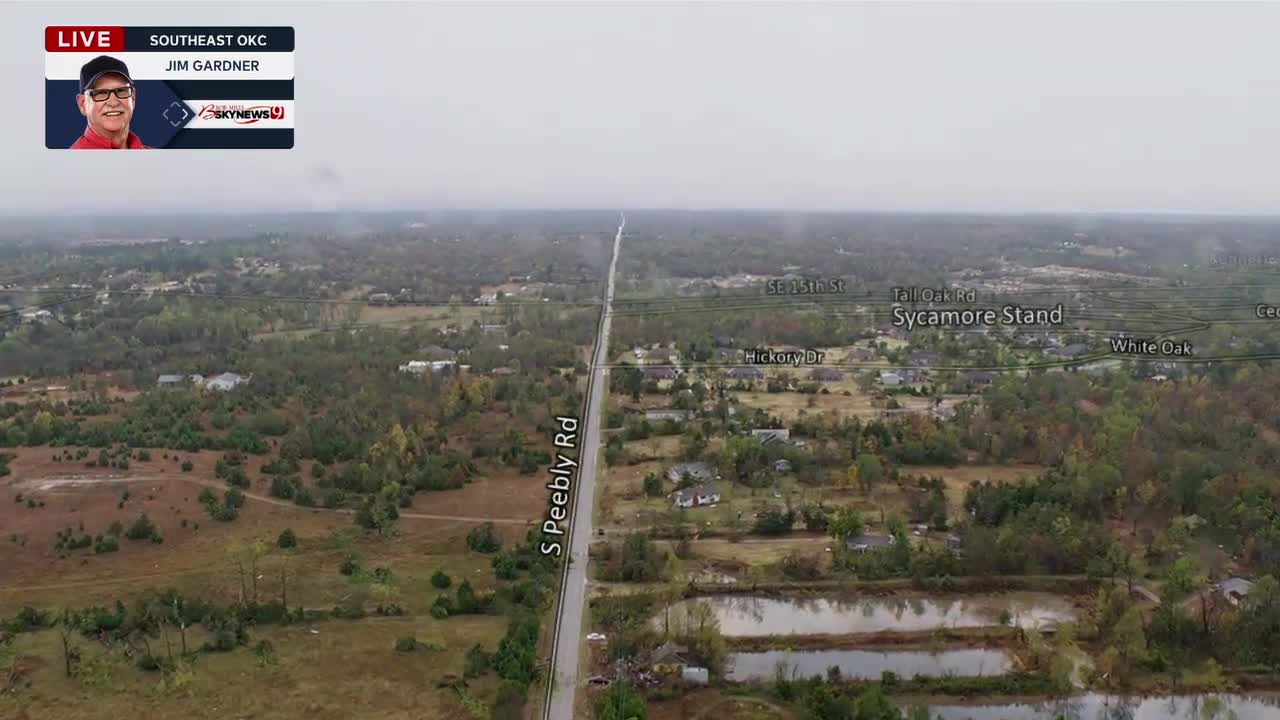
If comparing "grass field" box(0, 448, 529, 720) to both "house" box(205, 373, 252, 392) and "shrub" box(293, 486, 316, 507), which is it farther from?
"house" box(205, 373, 252, 392)

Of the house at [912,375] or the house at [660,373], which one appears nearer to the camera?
the house at [660,373]

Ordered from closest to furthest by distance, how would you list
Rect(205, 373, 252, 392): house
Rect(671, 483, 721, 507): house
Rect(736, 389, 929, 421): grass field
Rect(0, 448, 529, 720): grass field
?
1. Rect(0, 448, 529, 720): grass field
2. Rect(671, 483, 721, 507): house
3. Rect(736, 389, 929, 421): grass field
4. Rect(205, 373, 252, 392): house

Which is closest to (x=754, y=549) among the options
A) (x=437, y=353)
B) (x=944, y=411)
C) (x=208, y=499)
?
(x=944, y=411)

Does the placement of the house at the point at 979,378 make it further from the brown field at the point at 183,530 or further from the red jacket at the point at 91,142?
the red jacket at the point at 91,142

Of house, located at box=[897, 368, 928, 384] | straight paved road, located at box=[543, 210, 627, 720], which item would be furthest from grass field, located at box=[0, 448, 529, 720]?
house, located at box=[897, 368, 928, 384]

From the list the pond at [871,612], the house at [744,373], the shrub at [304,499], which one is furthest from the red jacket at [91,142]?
the house at [744,373]

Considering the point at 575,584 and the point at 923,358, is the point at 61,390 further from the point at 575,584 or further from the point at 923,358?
the point at 923,358

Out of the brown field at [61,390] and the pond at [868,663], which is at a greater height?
the brown field at [61,390]
